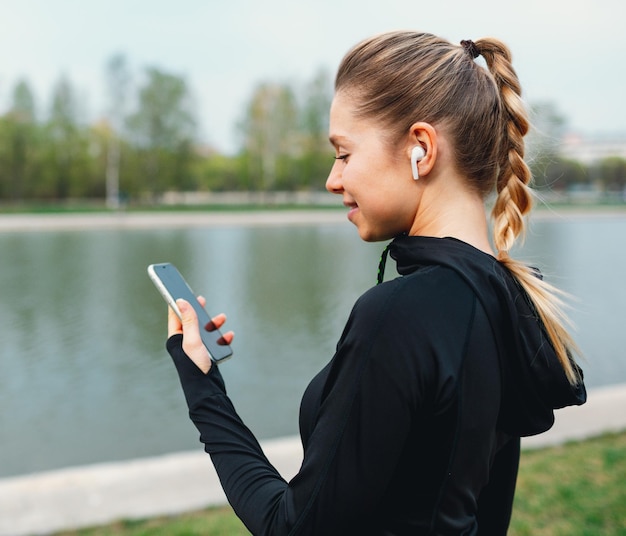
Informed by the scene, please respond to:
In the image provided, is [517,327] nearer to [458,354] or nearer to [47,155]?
[458,354]

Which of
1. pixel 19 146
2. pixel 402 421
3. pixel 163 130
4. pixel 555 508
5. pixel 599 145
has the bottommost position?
pixel 599 145

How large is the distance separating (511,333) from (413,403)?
0.77 ft

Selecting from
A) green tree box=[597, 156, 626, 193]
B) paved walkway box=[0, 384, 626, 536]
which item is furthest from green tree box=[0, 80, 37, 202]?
green tree box=[597, 156, 626, 193]

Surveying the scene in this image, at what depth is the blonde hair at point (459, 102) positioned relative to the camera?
Answer: 3.68 feet

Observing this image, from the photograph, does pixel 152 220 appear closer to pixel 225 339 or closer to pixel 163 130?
pixel 163 130

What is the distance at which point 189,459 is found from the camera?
396 centimetres

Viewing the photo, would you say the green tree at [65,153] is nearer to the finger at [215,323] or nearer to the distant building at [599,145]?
the finger at [215,323]

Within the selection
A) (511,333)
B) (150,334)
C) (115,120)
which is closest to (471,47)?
(511,333)

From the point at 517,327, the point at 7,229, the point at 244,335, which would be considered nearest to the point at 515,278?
the point at 517,327

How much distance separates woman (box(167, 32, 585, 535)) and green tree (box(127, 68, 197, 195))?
151ft

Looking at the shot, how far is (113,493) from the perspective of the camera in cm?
365

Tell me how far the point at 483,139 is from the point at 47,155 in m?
50.1

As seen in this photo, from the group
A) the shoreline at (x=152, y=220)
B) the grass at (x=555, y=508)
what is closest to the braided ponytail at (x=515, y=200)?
the grass at (x=555, y=508)

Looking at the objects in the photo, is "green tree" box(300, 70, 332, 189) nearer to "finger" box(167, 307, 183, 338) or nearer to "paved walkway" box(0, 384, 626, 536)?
"paved walkway" box(0, 384, 626, 536)
